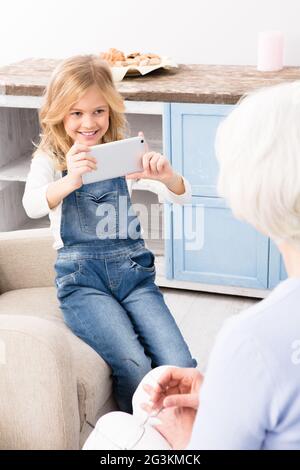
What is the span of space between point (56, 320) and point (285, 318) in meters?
1.10

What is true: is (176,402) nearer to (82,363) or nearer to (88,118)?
(82,363)

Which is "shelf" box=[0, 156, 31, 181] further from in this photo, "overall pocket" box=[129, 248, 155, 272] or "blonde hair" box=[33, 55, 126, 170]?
"overall pocket" box=[129, 248, 155, 272]

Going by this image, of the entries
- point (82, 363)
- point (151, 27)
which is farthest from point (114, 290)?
point (151, 27)

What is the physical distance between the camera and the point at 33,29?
3459 mm

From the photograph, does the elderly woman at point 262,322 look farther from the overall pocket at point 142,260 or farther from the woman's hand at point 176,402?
the overall pocket at point 142,260

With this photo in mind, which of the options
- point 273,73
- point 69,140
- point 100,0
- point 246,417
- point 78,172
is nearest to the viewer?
point 246,417

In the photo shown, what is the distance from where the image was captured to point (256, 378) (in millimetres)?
988

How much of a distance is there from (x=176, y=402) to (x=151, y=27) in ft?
7.45

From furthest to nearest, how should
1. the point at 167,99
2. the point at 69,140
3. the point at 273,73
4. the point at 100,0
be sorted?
the point at 100,0, the point at 273,73, the point at 167,99, the point at 69,140

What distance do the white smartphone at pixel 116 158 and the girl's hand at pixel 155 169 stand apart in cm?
2

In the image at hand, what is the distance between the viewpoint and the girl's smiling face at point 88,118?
2.02 m

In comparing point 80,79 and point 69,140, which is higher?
point 80,79
